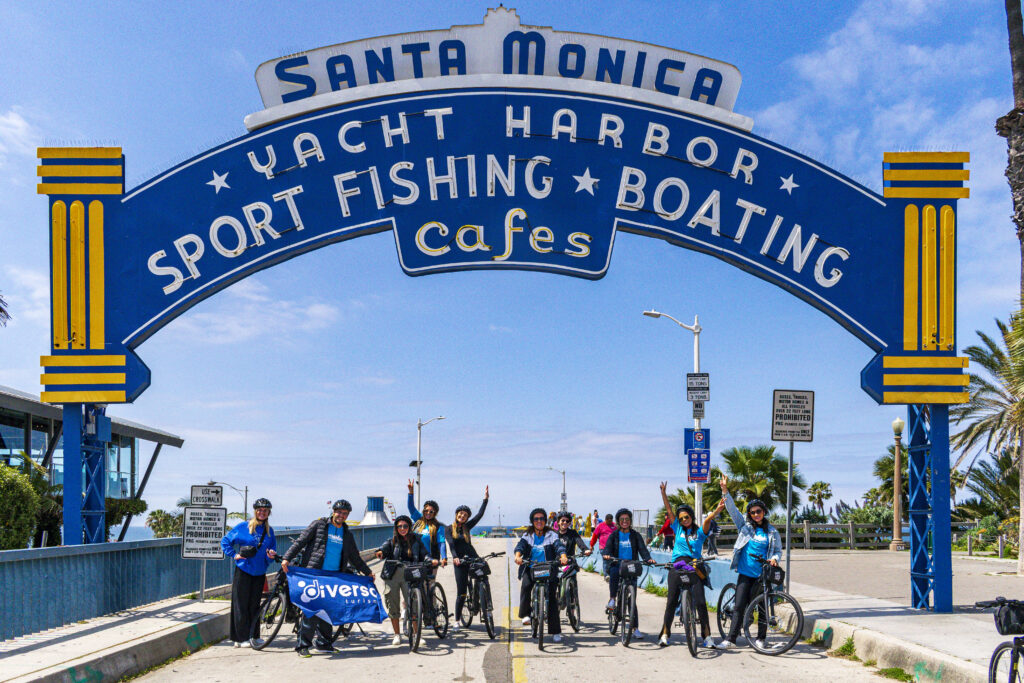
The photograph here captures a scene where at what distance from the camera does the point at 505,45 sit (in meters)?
15.3

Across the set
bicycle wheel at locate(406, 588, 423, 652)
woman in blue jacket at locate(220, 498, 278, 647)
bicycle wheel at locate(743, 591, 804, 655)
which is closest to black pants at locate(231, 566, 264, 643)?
woman in blue jacket at locate(220, 498, 278, 647)

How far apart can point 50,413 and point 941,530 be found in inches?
1124

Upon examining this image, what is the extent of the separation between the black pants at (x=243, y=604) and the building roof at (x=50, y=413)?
1332 centimetres

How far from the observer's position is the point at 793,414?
14461 mm

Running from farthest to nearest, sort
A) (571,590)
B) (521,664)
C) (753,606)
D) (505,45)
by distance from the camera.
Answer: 1. (505,45)
2. (571,590)
3. (753,606)
4. (521,664)

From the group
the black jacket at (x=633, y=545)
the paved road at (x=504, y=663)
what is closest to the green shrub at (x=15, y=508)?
the paved road at (x=504, y=663)

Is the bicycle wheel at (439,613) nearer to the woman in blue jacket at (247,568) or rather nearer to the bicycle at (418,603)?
the bicycle at (418,603)

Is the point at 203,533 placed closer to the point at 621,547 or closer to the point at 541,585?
the point at 541,585

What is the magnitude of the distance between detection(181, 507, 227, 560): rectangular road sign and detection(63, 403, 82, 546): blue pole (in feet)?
4.95

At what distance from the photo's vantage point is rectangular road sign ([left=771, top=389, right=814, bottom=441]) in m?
14.4

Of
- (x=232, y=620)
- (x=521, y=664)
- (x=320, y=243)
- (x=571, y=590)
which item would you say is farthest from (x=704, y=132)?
(x=232, y=620)

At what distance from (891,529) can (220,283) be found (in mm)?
35581

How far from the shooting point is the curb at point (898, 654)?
351 inches

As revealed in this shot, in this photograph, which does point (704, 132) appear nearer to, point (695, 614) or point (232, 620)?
point (695, 614)
